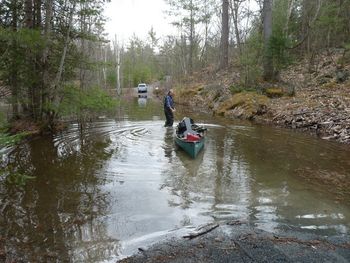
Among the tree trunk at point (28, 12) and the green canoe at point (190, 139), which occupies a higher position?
the tree trunk at point (28, 12)

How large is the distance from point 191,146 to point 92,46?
1759 centimetres

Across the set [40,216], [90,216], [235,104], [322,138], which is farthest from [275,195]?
[235,104]

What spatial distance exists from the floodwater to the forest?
1.95 metres

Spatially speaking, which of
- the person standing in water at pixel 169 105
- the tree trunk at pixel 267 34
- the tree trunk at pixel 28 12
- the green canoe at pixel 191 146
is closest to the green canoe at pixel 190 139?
the green canoe at pixel 191 146

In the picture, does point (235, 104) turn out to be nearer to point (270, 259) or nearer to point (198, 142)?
point (198, 142)

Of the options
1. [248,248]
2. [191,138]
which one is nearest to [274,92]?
[191,138]

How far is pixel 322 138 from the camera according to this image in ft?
45.8

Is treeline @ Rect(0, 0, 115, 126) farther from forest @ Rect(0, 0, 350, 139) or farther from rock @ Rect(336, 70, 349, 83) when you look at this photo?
rock @ Rect(336, 70, 349, 83)

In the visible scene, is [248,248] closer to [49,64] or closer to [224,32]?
[49,64]

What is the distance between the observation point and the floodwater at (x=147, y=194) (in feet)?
18.8

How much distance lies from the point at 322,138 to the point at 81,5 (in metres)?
10.4

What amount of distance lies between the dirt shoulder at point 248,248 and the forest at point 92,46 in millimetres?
6406

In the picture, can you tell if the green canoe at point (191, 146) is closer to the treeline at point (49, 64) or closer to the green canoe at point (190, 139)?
the green canoe at point (190, 139)

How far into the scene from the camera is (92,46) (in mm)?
26062
